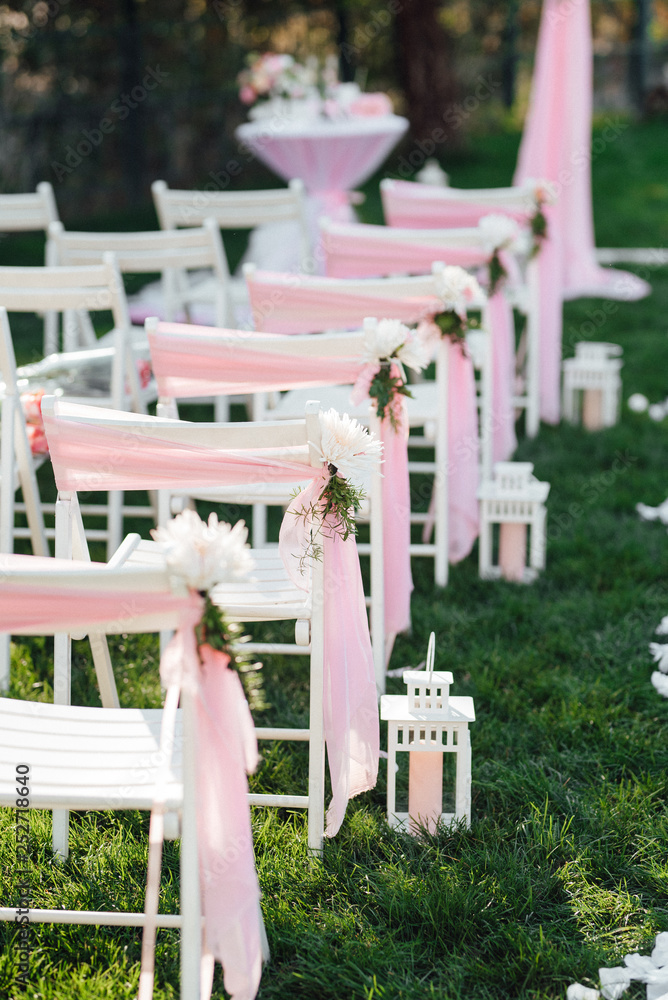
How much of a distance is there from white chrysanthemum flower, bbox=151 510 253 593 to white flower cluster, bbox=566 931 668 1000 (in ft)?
3.49

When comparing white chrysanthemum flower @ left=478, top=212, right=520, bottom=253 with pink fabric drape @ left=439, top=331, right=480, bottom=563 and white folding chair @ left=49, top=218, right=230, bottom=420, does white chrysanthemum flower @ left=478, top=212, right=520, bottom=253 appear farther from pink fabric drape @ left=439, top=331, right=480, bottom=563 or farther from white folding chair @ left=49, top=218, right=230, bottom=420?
white folding chair @ left=49, top=218, right=230, bottom=420

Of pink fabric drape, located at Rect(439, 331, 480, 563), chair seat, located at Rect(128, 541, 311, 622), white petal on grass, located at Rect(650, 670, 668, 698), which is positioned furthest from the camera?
pink fabric drape, located at Rect(439, 331, 480, 563)

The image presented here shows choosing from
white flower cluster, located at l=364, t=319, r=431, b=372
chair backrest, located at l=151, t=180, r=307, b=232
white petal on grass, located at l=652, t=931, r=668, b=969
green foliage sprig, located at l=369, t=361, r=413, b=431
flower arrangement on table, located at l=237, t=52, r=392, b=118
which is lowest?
white petal on grass, located at l=652, t=931, r=668, b=969

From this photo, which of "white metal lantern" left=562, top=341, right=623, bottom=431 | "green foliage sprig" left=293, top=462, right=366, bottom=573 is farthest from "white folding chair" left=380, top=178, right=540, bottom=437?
"green foliage sprig" left=293, top=462, right=366, bottom=573

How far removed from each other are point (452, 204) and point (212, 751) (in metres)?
3.60

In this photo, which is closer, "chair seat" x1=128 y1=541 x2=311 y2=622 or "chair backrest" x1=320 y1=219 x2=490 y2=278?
"chair seat" x1=128 y1=541 x2=311 y2=622

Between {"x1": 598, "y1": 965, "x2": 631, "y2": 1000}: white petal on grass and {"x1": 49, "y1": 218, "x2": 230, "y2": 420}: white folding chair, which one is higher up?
{"x1": 49, "y1": 218, "x2": 230, "y2": 420}: white folding chair

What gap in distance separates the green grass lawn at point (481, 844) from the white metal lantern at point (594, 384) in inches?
57.7

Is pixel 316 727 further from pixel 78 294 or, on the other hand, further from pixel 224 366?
pixel 78 294

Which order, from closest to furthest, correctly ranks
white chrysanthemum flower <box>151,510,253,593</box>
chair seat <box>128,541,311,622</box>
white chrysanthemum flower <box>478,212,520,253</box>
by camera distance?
white chrysanthemum flower <box>151,510,253,593</box>, chair seat <box>128,541,311,622</box>, white chrysanthemum flower <box>478,212,520,253</box>

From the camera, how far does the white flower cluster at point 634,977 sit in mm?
2033

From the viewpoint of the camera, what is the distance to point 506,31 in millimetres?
14828

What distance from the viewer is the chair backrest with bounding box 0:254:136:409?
3.30 metres

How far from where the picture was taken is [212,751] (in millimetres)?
1847
